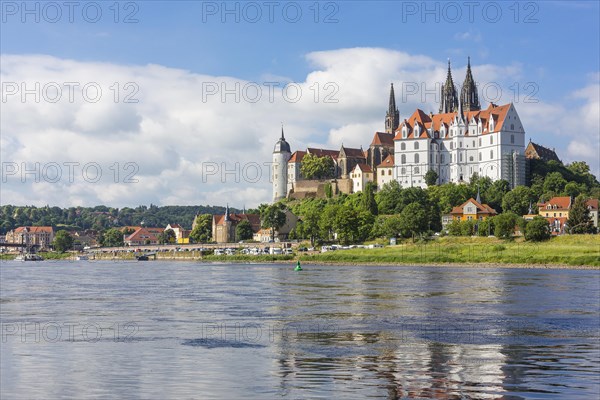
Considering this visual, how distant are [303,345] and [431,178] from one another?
11148 centimetres

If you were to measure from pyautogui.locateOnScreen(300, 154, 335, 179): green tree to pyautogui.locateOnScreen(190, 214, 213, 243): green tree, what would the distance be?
80.6ft

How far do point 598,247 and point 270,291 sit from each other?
50530mm

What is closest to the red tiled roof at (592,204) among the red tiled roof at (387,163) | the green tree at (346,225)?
the green tree at (346,225)

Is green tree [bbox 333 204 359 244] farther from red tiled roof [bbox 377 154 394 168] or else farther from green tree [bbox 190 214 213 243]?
green tree [bbox 190 214 213 243]

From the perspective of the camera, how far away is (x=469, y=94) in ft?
541

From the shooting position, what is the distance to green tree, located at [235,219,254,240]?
6206 inches

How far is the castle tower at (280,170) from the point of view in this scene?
174m

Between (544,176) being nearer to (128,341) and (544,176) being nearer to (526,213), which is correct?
(526,213)

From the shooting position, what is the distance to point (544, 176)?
134875 millimetres

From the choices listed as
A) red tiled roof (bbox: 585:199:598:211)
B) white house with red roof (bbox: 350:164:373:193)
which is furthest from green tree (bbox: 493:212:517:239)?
white house with red roof (bbox: 350:164:373:193)

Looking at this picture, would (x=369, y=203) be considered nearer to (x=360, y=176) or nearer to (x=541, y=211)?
(x=360, y=176)

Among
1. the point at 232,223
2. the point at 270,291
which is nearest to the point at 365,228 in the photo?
the point at 232,223

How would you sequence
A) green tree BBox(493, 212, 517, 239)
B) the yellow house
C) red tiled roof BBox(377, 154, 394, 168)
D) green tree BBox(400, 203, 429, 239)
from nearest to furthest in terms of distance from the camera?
green tree BBox(493, 212, 517, 239), green tree BBox(400, 203, 429, 239), the yellow house, red tiled roof BBox(377, 154, 394, 168)

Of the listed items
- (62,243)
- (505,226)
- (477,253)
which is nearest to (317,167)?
(505,226)
